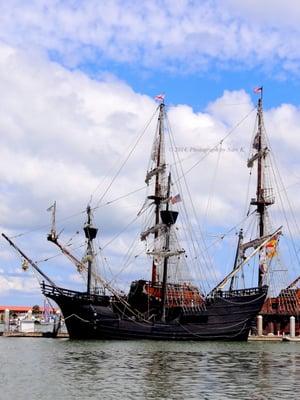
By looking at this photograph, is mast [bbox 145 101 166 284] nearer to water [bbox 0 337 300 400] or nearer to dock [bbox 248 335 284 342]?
dock [bbox 248 335 284 342]

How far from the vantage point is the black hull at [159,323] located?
77812 millimetres

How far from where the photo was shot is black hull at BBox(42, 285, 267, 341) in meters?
77.8

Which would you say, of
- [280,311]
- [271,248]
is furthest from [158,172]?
[280,311]

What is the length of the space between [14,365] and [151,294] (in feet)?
119

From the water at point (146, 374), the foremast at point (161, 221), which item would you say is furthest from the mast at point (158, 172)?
the water at point (146, 374)

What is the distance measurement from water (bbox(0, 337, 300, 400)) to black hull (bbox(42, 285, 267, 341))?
44.3 feet

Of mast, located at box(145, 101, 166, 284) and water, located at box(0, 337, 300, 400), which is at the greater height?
mast, located at box(145, 101, 166, 284)

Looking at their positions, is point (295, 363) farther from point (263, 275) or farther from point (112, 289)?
point (263, 275)

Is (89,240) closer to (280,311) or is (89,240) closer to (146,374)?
(280,311)

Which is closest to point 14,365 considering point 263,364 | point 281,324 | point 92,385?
point 92,385

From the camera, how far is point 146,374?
42156mm

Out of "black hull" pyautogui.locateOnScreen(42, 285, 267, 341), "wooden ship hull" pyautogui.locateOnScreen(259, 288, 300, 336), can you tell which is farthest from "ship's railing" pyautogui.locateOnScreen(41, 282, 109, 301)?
"wooden ship hull" pyautogui.locateOnScreen(259, 288, 300, 336)

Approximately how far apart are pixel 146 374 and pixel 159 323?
3832 centimetres

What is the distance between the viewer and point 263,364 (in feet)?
163
